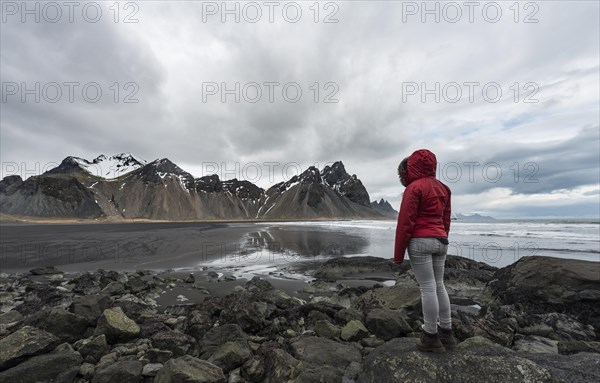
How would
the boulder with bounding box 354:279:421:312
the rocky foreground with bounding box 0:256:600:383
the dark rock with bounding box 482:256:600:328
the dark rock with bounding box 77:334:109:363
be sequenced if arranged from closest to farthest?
the rocky foreground with bounding box 0:256:600:383
the dark rock with bounding box 77:334:109:363
the dark rock with bounding box 482:256:600:328
the boulder with bounding box 354:279:421:312

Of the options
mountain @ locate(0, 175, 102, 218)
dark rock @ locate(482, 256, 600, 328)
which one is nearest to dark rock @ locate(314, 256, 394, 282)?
dark rock @ locate(482, 256, 600, 328)

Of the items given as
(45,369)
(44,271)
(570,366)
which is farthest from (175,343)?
(44,271)

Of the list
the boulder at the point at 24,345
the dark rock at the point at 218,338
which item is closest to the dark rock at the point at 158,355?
the dark rock at the point at 218,338

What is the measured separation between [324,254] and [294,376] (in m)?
21.1

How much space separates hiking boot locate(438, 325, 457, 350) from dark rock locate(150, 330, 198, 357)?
4.88 metres

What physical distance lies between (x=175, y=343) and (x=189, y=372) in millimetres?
1646

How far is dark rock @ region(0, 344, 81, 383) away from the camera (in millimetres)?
5105

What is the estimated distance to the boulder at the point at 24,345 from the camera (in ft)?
17.6

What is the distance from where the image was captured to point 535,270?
34.4 feet

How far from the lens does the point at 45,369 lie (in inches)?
209

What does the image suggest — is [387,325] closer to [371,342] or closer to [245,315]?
[371,342]

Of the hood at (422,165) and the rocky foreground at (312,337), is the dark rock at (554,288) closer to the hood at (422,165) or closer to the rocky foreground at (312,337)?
the rocky foreground at (312,337)

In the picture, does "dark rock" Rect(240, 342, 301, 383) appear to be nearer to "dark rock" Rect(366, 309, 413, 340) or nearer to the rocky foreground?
the rocky foreground

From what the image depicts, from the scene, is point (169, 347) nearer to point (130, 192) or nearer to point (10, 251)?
point (10, 251)
